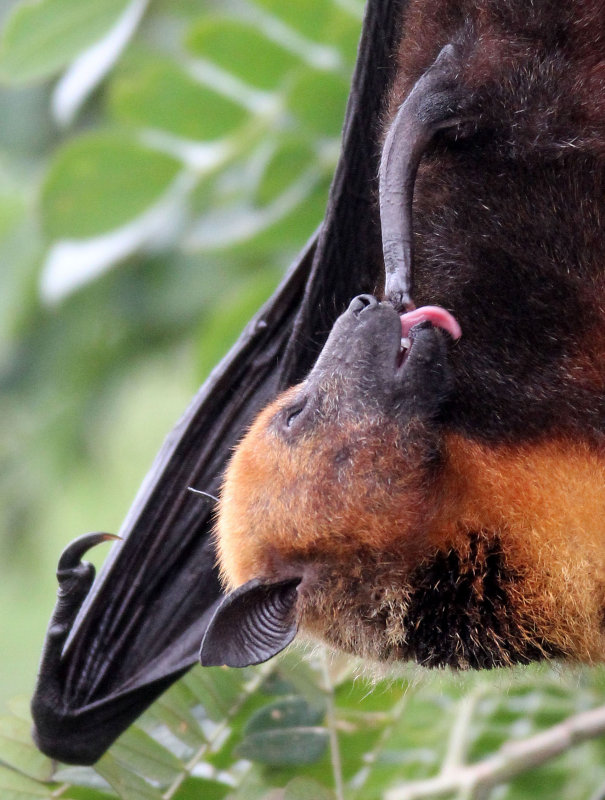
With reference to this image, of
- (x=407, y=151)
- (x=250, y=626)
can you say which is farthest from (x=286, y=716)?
(x=407, y=151)

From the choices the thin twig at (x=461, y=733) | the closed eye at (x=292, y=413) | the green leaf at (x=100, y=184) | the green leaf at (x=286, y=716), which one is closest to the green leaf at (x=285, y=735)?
the green leaf at (x=286, y=716)

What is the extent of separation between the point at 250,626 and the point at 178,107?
1.87m

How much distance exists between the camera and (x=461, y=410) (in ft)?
7.92

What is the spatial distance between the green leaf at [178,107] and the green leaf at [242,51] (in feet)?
0.38

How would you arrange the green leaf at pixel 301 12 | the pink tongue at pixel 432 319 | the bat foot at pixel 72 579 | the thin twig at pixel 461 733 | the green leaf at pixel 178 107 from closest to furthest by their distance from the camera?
the pink tongue at pixel 432 319 < the bat foot at pixel 72 579 < the thin twig at pixel 461 733 < the green leaf at pixel 301 12 < the green leaf at pixel 178 107

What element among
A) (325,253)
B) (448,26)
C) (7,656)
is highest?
(448,26)

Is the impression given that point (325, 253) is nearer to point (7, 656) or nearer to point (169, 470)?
point (169, 470)

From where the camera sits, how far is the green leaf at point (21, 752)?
221 centimetres

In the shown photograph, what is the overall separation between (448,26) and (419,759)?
2069mm

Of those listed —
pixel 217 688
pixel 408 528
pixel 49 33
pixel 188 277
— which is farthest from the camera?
pixel 188 277

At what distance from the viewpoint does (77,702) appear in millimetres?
2707

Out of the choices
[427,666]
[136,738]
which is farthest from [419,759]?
[136,738]

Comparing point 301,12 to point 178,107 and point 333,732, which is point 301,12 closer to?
point 178,107

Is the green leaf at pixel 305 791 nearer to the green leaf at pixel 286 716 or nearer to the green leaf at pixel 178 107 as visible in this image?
the green leaf at pixel 286 716
